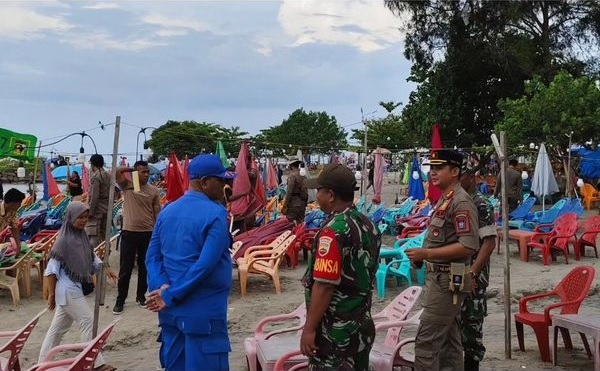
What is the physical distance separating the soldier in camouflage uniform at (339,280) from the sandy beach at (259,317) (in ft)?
7.53

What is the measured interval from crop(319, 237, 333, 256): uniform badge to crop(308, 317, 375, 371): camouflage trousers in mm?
358

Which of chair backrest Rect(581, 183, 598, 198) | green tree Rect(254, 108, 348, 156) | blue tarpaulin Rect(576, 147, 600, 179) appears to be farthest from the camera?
green tree Rect(254, 108, 348, 156)

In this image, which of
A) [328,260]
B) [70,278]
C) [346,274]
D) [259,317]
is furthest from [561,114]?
[328,260]

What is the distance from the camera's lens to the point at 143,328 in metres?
6.48

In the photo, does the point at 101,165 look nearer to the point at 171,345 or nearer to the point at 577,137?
the point at 171,345

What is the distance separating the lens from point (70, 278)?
463 cm

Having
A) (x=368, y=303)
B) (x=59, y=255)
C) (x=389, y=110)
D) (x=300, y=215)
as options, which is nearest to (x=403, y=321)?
(x=368, y=303)

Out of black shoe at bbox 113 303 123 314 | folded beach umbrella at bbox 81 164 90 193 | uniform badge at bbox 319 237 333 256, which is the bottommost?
black shoe at bbox 113 303 123 314

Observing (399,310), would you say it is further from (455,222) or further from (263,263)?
(263,263)

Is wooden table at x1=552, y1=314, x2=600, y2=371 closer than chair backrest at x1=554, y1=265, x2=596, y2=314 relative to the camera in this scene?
Yes

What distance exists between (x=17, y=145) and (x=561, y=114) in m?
14.7

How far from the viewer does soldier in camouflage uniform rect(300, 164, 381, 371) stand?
2.81m

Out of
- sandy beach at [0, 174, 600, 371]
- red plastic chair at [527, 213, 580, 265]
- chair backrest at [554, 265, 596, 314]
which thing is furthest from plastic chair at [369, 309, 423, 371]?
red plastic chair at [527, 213, 580, 265]

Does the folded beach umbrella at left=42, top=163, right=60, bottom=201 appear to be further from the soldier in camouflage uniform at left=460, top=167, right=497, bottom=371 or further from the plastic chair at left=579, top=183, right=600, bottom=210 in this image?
the plastic chair at left=579, top=183, right=600, bottom=210
